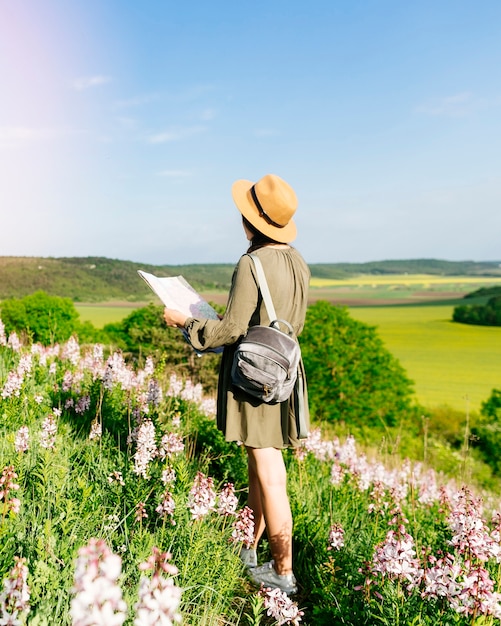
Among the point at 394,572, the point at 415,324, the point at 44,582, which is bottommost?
the point at 415,324

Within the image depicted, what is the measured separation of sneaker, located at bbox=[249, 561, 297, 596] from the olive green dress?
914mm

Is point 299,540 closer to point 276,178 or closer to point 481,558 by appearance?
point 481,558

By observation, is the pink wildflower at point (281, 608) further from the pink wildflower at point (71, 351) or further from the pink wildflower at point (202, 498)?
the pink wildflower at point (71, 351)

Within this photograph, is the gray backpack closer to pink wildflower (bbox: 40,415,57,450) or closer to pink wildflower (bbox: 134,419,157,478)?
pink wildflower (bbox: 134,419,157,478)

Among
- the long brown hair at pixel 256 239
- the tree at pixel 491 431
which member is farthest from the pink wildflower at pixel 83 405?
the tree at pixel 491 431

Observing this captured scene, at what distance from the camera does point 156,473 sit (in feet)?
12.9

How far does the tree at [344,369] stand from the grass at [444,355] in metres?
8.06

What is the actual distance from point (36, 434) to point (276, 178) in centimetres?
290

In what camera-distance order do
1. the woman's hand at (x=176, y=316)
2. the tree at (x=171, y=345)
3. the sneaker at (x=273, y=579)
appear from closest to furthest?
the woman's hand at (x=176, y=316), the sneaker at (x=273, y=579), the tree at (x=171, y=345)

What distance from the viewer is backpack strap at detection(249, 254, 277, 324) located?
3.23 meters

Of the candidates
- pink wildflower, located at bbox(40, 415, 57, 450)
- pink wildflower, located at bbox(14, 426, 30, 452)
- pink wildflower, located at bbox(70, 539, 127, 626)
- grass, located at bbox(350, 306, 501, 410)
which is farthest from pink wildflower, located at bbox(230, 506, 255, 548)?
grass, located at bbox(350, 306, 501, 410)

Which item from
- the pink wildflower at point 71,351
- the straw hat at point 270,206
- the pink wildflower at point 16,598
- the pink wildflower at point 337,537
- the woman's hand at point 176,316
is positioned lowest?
the pink wildflower at point 337,537

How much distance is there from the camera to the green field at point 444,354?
40500 mm

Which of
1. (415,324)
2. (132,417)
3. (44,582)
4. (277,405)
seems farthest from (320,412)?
(415,324)
